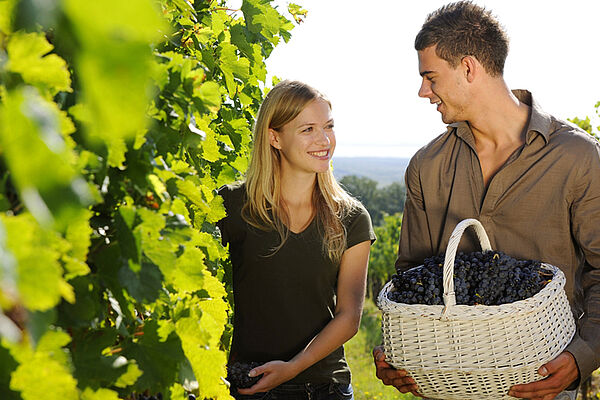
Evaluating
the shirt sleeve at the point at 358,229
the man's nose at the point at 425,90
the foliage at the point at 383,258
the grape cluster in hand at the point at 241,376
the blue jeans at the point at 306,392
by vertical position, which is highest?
the man's nose at the point at 425,90

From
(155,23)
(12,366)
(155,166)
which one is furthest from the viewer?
(155,166)

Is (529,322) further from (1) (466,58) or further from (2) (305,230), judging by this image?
(1) (466,58)

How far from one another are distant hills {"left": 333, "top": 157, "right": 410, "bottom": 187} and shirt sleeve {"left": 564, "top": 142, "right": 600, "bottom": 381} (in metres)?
96.3

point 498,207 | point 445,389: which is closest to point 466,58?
point 498,207

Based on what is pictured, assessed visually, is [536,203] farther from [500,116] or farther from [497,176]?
[500,116]

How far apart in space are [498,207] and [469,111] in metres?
0.43

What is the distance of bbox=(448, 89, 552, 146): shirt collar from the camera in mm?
2443

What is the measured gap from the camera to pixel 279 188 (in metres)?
2.79

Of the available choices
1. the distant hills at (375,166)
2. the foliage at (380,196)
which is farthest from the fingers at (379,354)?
the distant hills at (375,166)

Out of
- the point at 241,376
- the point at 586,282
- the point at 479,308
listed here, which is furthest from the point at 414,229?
the point at 241,376

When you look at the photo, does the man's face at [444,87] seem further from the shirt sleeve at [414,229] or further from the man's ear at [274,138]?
the man's ear at [274,138]

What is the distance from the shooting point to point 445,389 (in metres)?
Result: 2.12

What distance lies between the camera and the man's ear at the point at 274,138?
2.82m

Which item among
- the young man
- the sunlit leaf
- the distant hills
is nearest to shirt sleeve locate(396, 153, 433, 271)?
the young man
